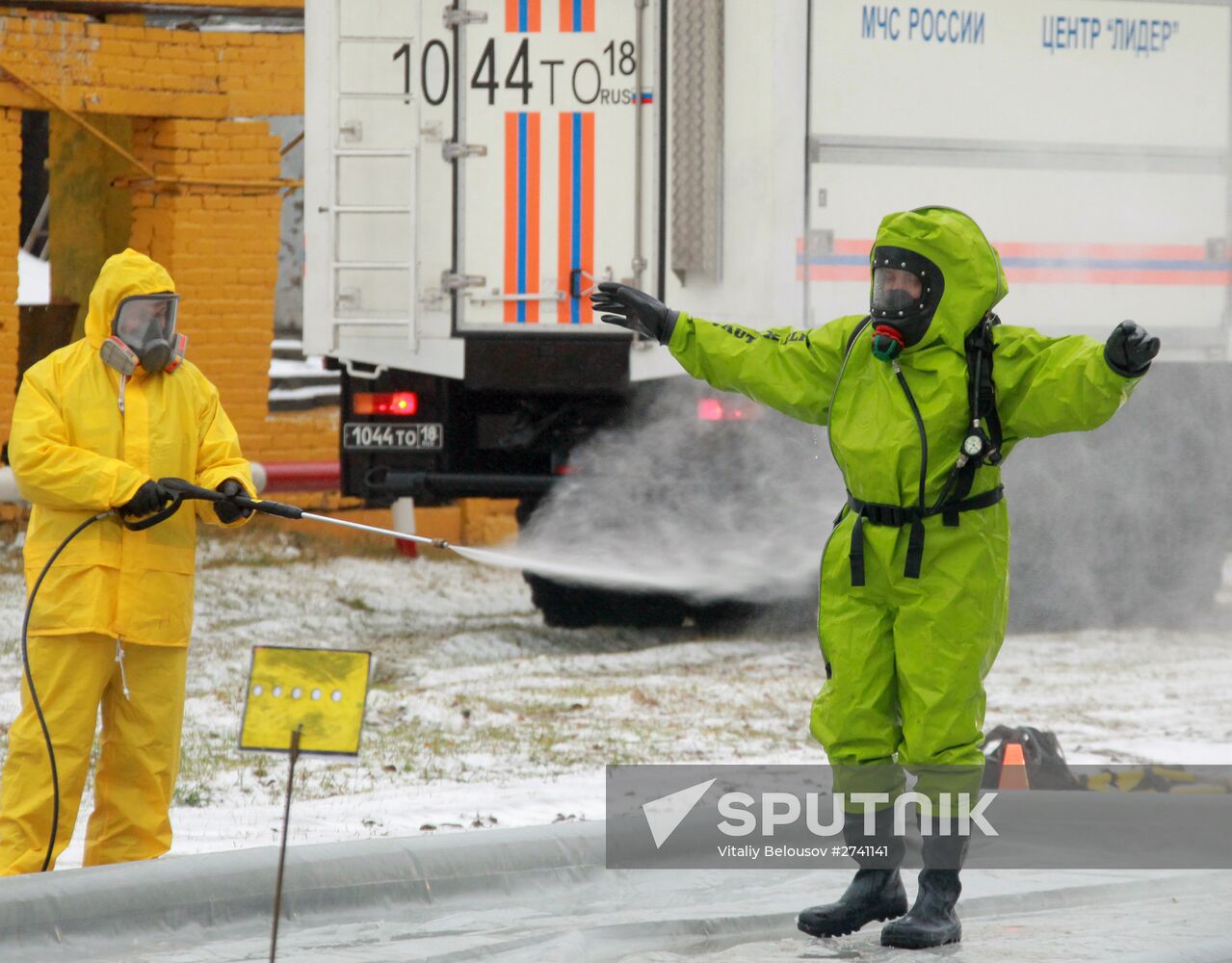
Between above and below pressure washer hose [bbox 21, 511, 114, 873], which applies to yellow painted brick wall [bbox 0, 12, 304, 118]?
above

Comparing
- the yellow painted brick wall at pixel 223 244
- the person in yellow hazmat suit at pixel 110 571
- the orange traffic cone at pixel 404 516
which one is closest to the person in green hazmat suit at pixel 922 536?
the person in yellow hazmat suit at pixel 110 571

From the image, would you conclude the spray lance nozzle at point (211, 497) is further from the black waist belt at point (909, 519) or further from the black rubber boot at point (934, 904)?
the black rubber boot at point (934, 904)

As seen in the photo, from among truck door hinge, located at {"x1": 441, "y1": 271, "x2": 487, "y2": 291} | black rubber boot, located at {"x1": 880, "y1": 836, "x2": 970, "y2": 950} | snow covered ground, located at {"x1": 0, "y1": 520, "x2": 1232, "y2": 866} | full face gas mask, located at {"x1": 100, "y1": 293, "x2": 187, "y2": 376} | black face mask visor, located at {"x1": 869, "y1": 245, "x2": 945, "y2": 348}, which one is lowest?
snow covered ground, located at {"x1": 0, "y1": 520, "x2": 1232, "y2": 866}

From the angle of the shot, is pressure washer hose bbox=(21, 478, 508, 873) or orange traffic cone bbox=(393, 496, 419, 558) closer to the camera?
pressure washer hose bbox=(21, 478, 508, 873)

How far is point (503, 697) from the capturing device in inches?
292

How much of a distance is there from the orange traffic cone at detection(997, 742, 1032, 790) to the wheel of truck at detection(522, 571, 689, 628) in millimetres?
4098

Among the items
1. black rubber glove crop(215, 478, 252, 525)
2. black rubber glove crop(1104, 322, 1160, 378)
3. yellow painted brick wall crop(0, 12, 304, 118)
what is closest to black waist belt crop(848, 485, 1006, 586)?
black rubber glove crop(1104, 322, 1160, 378)

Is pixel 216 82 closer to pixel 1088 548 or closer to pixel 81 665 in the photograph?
pixel 1088 548

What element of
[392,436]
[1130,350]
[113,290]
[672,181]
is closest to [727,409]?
[672,181]

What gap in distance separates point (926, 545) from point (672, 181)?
4375 millimetres

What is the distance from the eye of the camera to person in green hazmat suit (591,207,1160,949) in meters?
4.03

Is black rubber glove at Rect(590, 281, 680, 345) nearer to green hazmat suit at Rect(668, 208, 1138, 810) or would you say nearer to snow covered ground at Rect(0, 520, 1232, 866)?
green hazmat suit at Rect(668, 208, 1138, 810)

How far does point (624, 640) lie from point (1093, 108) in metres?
3.33

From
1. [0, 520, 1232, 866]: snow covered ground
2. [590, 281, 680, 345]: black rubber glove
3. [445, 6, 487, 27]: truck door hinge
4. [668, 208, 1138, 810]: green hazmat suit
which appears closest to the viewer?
[668, 208, 1138, 810]: green hazmat suit
